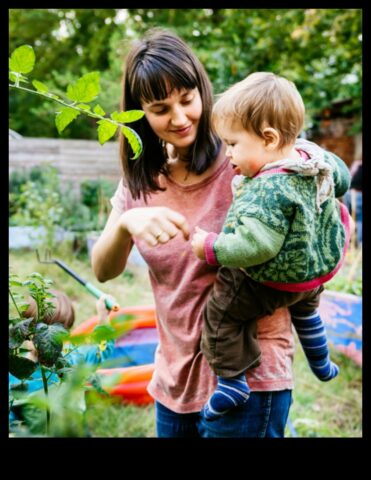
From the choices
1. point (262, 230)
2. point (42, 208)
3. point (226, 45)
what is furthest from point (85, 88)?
point (226, 45)

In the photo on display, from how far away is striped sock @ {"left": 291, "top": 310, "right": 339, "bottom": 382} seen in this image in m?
1.37

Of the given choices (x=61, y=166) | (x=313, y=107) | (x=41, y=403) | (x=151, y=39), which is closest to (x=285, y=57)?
(x=313, y=107)

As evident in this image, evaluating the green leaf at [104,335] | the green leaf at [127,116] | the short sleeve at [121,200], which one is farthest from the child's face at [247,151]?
the green leaf at [104,335]

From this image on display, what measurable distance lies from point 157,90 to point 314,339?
75cm

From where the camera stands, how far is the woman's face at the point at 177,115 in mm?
1249

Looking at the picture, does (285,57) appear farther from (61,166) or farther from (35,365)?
(35,365)

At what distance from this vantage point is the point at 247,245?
1.07 meters

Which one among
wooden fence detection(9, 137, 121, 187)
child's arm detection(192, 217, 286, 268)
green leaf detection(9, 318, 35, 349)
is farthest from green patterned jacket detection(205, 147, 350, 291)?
wooden fence detection(9, 137, 121, 187)

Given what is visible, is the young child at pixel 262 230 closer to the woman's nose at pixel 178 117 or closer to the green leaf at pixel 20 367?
the woman's nose at pixel 178 117

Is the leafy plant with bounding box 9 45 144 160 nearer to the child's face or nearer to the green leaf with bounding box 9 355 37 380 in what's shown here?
the green leaf with bounding box 9 355 37 380

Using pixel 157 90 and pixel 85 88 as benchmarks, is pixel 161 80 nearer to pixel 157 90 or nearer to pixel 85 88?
pixel 157 90

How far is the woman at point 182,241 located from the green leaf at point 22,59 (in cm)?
50

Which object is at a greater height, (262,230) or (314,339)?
(262,230)

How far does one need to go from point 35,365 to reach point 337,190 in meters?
0.86
